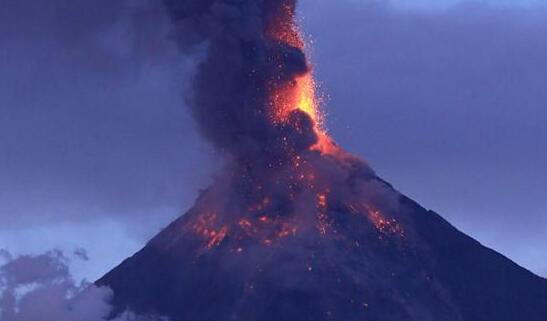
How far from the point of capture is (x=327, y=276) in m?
140

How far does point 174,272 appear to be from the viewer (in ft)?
474

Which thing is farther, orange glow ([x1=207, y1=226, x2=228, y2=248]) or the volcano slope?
orange glow ([x1=207, y1=226, x2=228, y2=248])

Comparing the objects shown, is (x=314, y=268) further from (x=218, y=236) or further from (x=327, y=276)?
(x=218, y=236)

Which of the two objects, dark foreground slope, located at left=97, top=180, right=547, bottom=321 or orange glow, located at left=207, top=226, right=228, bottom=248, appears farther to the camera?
orange glow, located at left=207, top=226, right=228, bottom=248

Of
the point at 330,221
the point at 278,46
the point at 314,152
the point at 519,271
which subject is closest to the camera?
the point at 278,46

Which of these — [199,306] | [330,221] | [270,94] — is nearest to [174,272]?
[199,306]

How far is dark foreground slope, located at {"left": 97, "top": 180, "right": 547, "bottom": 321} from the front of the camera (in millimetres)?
138375

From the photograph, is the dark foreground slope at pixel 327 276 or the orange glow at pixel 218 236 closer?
the dark foreground slope at pixel 327 276

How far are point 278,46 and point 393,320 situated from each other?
85.6ft

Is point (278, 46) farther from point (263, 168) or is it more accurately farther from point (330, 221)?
point (330, 221)

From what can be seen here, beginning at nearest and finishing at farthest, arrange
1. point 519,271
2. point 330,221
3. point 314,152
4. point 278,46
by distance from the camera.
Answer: point 278,46, point 314,152, point 330,221, point 519,271

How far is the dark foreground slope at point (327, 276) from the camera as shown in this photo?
138 metres

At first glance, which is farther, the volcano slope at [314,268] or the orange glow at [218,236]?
the orange glow at [218,236]

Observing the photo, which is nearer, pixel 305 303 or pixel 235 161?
pixel 235 161
